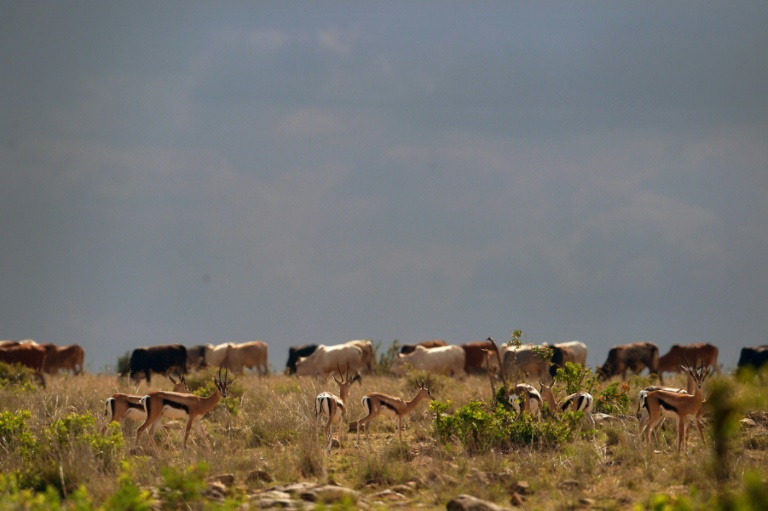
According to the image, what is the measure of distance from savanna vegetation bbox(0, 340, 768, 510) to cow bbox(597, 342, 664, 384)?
16.7 meters

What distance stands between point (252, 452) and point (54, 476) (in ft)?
13.0

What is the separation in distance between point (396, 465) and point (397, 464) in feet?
0.21

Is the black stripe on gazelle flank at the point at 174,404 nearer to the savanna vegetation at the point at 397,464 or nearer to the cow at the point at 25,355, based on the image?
the savanna vegetation at the point at 397,464

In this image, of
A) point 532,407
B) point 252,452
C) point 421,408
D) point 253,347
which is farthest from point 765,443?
point 253,347

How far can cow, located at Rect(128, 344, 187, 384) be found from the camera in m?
39.3

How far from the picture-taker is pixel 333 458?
1577cm

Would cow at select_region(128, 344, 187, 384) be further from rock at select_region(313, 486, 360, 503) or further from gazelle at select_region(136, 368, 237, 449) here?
rock at select_region(313, 486, 360, 503)

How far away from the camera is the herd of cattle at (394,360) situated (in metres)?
36.0

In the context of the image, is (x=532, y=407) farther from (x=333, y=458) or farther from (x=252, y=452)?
(x=252, y=452)

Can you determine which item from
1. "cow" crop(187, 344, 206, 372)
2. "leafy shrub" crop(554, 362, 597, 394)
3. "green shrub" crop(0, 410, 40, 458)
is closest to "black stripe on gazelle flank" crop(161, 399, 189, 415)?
"green shrub" crop(0, 410, 40, 458)

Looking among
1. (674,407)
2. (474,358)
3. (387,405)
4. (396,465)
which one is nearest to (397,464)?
(396,465)

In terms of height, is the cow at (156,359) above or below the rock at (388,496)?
above

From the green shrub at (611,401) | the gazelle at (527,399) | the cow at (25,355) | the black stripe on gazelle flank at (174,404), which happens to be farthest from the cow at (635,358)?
the cow at (25,355)

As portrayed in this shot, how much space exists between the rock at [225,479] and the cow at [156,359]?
1057 inches
